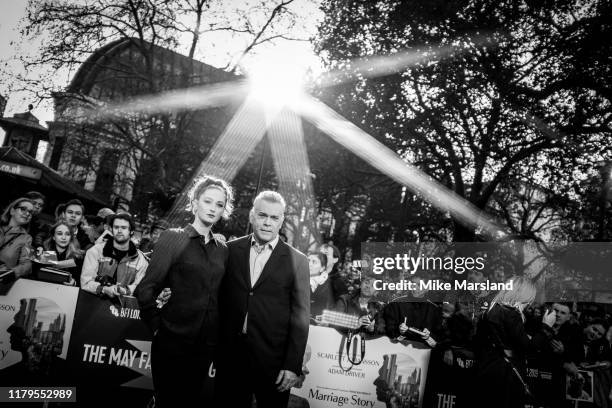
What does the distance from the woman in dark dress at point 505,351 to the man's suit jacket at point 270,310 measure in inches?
115

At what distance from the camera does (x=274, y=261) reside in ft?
11.6

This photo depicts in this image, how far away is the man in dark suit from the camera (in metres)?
3.34

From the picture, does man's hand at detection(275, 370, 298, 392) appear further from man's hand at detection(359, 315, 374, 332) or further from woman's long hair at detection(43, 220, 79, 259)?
woman's long hair at detection(43, 220, 79, 259)

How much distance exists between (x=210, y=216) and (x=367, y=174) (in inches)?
562

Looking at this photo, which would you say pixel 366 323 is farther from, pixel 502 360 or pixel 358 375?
pixel 502 360

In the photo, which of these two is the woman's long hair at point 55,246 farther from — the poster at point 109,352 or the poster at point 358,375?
the poster at point 358,375

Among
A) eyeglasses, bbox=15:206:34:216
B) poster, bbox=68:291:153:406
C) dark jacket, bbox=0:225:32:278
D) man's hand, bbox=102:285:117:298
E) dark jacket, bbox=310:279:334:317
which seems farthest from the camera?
dark jacket, bbox=310:279:334:317

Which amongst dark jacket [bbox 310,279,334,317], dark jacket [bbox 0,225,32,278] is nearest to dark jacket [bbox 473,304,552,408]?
dark jacket [bbox 310,279,334,317]

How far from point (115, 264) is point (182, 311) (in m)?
2.83

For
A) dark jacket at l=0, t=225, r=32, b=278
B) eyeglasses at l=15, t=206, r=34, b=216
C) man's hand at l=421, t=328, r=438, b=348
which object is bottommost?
man's hand at l=421, t=328, r=438, b=348

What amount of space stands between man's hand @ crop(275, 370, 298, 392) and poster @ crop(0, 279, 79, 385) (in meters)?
2.97

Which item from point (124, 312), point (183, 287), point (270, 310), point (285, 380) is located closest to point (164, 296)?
point (183, 287)

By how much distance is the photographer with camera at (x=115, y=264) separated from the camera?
530 cm

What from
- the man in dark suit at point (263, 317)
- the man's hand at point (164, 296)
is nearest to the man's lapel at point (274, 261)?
the man in dark suit at point (263, 317)
